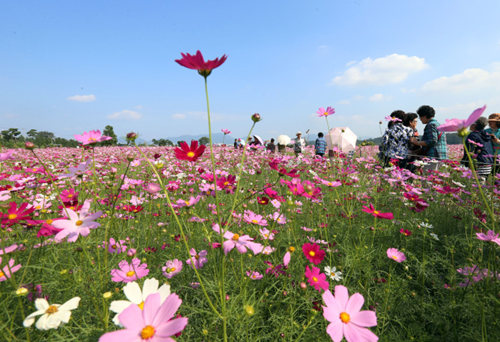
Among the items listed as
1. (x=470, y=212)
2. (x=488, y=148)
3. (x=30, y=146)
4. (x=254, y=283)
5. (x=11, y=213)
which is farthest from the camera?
(x=488, y=148)

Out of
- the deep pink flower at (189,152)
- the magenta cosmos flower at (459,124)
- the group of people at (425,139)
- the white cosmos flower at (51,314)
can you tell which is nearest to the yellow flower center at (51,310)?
the white cosmos flower at (51,314)

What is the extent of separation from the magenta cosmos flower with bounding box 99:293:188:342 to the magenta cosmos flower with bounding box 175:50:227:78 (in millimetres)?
588

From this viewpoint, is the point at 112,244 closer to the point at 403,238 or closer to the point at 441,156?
the point at 403,238

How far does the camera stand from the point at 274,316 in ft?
3.17

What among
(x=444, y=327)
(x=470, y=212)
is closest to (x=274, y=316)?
(x=444, y=327)

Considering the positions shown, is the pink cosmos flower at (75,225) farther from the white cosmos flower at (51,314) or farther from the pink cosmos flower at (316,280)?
the pink cosmos flower at (316,280)

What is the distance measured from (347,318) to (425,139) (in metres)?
3.71

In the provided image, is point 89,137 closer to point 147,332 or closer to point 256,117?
point 256,117

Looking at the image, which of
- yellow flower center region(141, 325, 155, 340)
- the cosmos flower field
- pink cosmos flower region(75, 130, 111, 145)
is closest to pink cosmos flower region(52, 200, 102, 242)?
the cosmos flower field

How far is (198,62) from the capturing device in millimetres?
637

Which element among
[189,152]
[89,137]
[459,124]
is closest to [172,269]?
[189,152]

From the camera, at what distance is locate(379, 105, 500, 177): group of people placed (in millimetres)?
2996

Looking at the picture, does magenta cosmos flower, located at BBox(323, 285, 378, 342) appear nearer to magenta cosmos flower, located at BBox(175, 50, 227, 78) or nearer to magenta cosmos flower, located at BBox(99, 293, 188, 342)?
magenta cosmos flower, located at BBox(99, 293, 188, 342)

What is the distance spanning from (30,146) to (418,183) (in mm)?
3527
